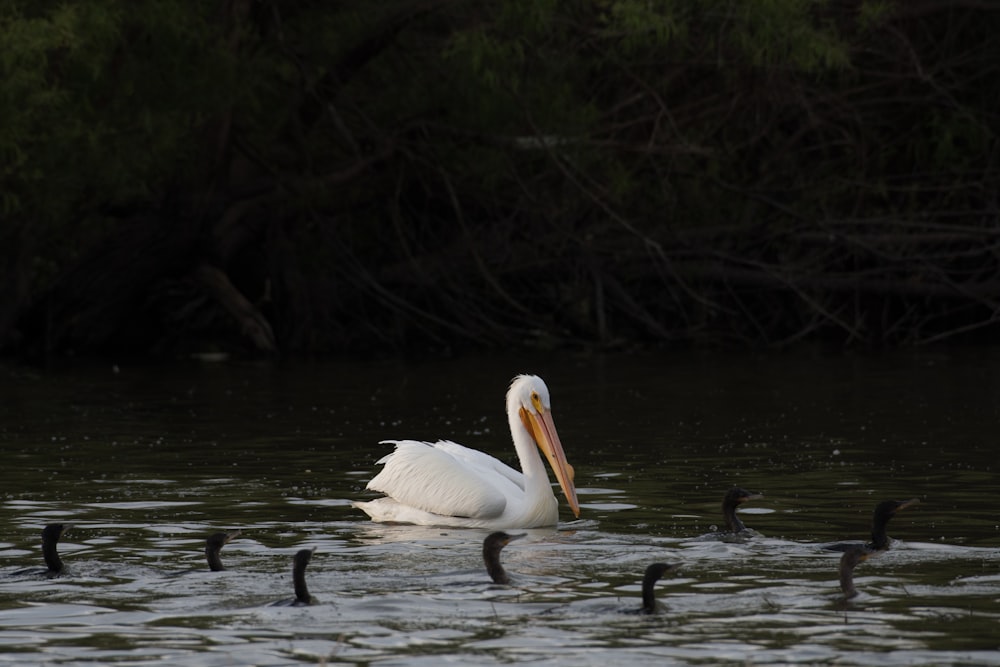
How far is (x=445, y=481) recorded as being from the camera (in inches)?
450

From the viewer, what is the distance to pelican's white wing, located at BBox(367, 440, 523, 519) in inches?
444

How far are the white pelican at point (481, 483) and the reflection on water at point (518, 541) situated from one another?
11.9 inches

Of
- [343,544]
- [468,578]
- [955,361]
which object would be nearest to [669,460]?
[343,544]

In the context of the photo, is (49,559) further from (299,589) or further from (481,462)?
(481,462)

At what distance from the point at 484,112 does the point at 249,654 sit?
63.0ft

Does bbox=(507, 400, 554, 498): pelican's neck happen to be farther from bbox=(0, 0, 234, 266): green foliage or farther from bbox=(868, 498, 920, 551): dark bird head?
bbox=(0, 0, 234, 266): green foliage

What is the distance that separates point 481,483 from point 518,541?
67 centimetres

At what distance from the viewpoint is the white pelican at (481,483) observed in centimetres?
1130

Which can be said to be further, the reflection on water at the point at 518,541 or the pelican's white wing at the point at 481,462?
the pelican's white wing at the point at 481,462

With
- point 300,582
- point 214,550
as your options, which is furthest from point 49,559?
point 300,582

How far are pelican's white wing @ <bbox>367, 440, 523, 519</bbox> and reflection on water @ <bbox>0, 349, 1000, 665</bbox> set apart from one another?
334mm

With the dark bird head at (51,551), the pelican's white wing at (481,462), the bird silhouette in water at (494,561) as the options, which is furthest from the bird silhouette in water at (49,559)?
the pelican's white wing at (481,462)

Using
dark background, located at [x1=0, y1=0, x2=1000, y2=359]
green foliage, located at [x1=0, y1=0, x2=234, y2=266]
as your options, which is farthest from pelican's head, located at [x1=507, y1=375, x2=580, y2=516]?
green foliage, located at [x1=0, y1=0, x2=234, y2=266]

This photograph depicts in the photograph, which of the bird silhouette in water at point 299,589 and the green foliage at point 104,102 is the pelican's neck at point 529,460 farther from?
the green foliage at point 104,102
